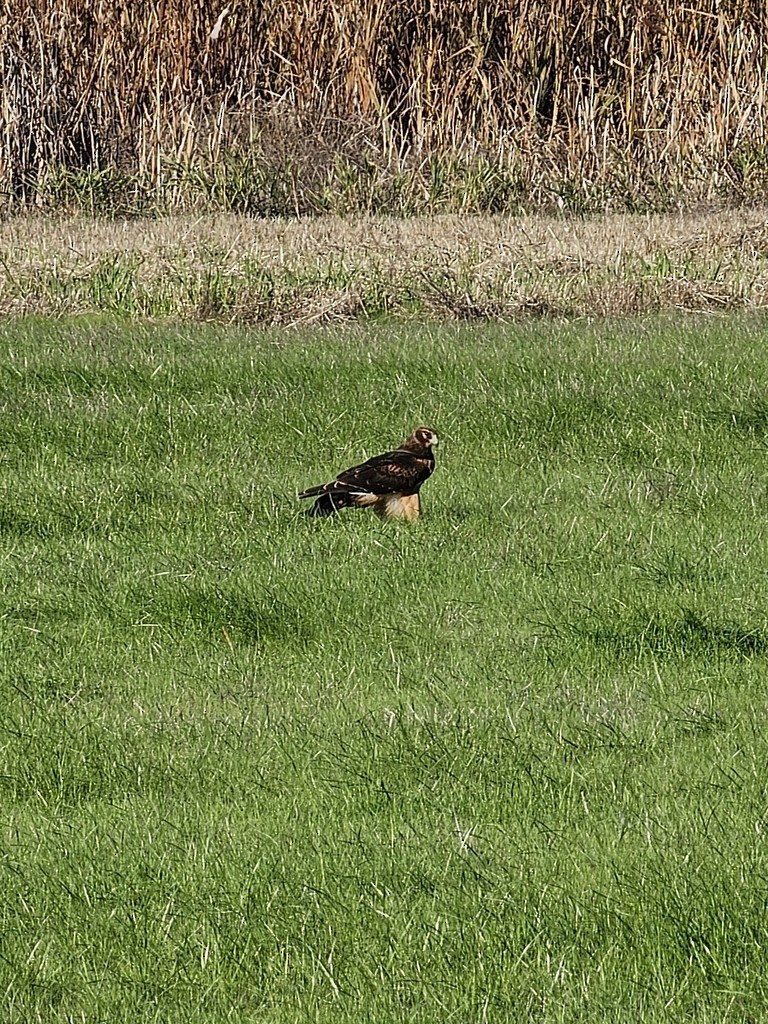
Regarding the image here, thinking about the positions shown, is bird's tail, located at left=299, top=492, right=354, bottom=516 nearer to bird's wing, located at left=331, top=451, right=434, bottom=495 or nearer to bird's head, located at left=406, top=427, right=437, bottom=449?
bird's wing, located at left=331, top=451, right=434, bottom=495

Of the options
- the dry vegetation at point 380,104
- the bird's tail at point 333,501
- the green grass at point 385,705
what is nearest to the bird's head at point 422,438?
the green grass at point 385,705

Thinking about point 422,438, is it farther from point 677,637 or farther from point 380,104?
point 380,104

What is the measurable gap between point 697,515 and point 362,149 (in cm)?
1220

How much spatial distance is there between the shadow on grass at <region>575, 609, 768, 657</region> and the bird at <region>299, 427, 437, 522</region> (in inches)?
66.7

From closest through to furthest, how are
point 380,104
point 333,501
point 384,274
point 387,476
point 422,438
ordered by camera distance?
point 387,476 → point 333,501 → point 422,438 → point 384,274 → point 380,104

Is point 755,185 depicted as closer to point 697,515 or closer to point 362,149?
point 362,149

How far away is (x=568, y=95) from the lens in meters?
20.2

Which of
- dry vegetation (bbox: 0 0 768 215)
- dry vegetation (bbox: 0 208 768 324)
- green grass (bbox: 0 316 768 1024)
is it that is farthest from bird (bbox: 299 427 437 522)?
dry vegetation (bbox: 0 0 768 215)

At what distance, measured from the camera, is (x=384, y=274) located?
13656 millimetres

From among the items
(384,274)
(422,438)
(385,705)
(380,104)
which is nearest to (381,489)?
(422,438)

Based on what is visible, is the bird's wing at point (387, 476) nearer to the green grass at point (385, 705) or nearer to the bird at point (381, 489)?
the bird at point (381, 489)

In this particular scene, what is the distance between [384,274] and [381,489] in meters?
6.30

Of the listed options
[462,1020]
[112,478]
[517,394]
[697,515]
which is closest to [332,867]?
[462,1020]

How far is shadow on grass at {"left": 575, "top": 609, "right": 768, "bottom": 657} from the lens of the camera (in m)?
6.03
